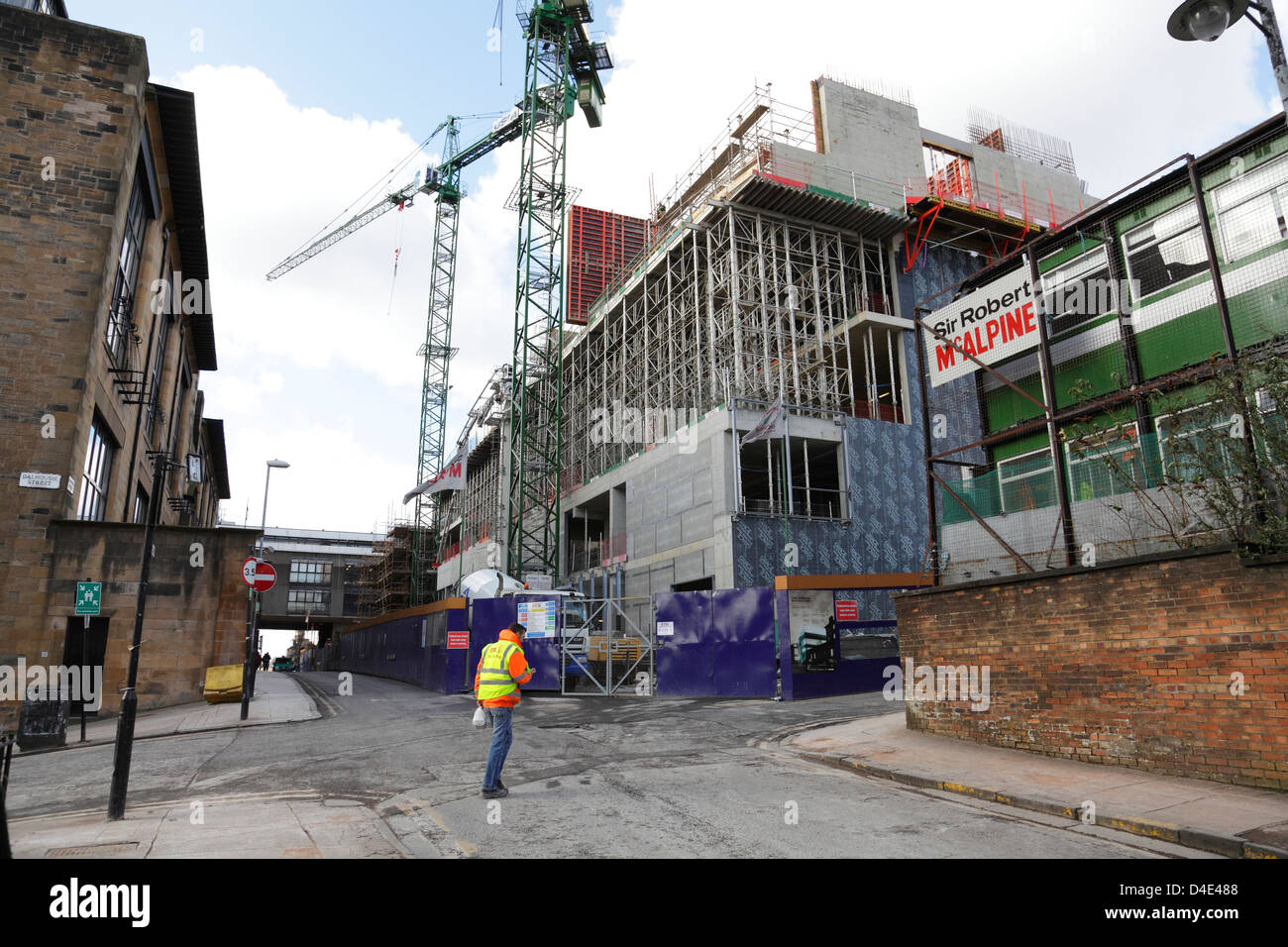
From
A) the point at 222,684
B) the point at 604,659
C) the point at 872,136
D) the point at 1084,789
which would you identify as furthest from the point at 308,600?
the point at 1084,789

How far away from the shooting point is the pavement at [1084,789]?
244 inches

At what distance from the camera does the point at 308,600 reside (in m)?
79.6

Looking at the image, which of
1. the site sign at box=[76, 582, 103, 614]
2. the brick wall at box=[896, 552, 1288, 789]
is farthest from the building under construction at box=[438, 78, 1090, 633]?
the site sign at box=[76, 582, 103, 614]

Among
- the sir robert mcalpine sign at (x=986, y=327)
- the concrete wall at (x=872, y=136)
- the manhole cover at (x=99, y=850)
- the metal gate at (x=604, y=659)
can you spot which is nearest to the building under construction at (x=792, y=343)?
the concrete wall at (x=872, y=136)

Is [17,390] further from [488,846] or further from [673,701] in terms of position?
[488,846]

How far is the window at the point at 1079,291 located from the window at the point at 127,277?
22.6 metres

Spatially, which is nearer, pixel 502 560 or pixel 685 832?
pixel 685 832

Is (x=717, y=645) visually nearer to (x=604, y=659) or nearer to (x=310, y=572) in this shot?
(x=604, y=659)

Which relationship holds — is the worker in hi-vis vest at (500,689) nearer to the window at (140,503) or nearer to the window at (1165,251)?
the window at (1165,251)

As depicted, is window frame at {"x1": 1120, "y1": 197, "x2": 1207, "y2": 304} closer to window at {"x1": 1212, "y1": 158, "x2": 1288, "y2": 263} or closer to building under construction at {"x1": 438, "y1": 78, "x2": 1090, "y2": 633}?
window at {"x1": 1212, "y1": 158, "x2": 1288, "y2": 263}

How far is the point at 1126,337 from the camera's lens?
13.4m

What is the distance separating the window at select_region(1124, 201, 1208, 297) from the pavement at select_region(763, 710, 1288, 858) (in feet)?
27.8
